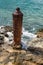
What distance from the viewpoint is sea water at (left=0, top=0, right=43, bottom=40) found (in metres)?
12.3

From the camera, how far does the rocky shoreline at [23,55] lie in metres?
6.82

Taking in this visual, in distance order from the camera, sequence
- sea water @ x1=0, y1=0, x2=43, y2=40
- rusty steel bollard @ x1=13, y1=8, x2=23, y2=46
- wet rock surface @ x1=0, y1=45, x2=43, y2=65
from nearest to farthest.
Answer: wet rock surface @ x1=0, y1=45, x2=43, y2=65, rusty steel bollard @ x1=13, y1=8, x2=23, y2=46, sea water @ x1=0, y1=0, x2=43, y2=40

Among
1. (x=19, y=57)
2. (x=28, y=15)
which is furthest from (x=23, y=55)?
(x=28, y=15)

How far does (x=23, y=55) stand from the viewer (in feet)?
23.7

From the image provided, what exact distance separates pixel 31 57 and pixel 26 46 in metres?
0.99

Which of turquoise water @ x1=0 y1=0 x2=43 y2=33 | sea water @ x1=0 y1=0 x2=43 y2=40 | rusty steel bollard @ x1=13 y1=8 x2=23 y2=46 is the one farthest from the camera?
turquoise water @ x1=0 y1=0 x2=43 y2=33

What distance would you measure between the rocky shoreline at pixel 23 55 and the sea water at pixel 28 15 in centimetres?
236

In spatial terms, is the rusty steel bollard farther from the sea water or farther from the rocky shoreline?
the sea water

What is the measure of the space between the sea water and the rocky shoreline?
2.36 meters

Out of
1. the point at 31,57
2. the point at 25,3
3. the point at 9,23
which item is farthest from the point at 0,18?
the point at 31,57

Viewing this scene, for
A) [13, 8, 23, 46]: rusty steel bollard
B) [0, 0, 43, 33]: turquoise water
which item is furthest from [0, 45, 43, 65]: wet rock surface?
[0, 0, 43, 33]: turquoise water

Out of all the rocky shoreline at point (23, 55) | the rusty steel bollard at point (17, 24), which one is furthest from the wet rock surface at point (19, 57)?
the rusty steel bollard at point (17, 24)

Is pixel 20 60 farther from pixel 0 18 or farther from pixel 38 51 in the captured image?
pixel 0 18

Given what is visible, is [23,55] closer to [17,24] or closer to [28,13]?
[17,24]
